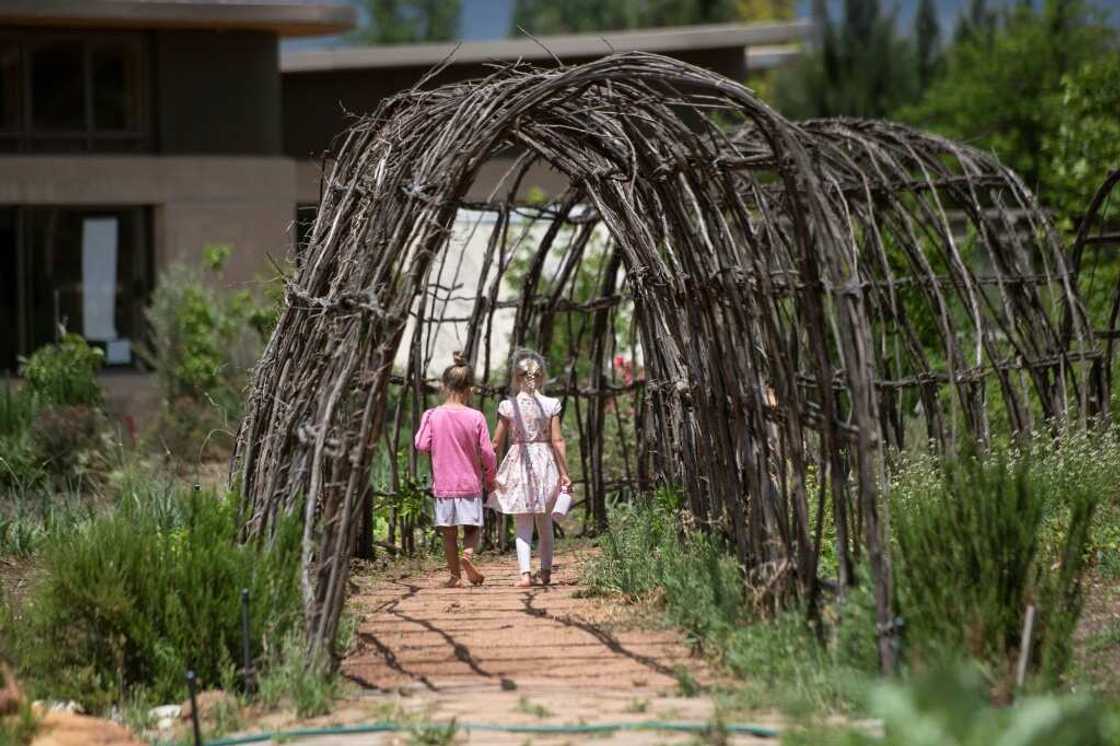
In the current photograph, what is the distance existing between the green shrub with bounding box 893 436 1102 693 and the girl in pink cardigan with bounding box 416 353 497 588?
136 inches

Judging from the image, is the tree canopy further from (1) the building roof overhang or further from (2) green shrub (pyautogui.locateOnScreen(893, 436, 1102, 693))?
(2) green shrub (pyautogui.locateOnScreen(893, 436, 1102, 693))

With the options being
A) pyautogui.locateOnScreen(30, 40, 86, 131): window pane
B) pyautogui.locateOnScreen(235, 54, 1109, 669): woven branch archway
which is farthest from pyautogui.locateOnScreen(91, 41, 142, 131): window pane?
pyautogui.locateOnScreen(235, 54, 1109, 669): woven branch archway

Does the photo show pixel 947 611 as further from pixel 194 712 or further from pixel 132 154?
pixel 132 154

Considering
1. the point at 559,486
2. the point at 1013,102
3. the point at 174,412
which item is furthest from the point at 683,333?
the point at 1013,102

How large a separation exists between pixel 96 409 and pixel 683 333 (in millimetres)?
7665

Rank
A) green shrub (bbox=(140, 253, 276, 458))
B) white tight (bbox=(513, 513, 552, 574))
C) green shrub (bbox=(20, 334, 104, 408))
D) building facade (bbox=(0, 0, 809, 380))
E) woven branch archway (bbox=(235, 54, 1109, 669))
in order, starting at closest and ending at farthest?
woven branch archway (bbox=(235, 54, 1109, 669)), white tight (bbox=(513, 513, 552, 574)), green shrub (bbox=(20, 334, 104, 408)), green shrub (bbox=(140, 253, 276, 458)), building facade (bbox=(0, 0, 809, 380))

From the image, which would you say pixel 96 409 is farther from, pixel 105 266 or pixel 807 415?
pixel 807 415

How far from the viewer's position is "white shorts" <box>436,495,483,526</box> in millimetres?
9156

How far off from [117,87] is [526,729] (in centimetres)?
1669

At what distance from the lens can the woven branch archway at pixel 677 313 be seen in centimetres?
648

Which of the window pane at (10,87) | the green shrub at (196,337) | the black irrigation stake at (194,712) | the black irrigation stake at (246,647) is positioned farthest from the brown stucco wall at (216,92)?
the black irrigation stake at (194,712)

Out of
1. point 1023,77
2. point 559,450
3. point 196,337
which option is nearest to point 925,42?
point 1023,77

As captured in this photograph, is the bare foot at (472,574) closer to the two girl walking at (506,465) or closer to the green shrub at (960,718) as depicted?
the two girl walking at (506,465)

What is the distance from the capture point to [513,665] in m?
6.93
